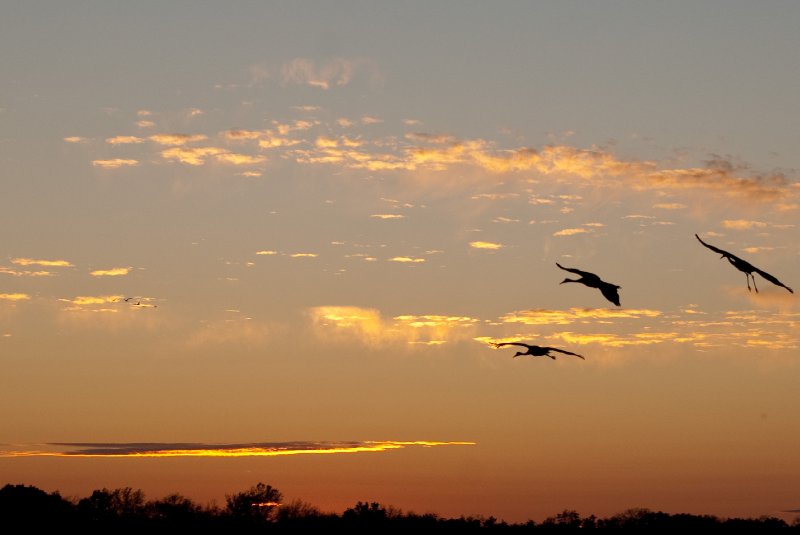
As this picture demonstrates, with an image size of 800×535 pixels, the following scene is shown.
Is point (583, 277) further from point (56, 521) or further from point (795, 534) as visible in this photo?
point (795, 534)

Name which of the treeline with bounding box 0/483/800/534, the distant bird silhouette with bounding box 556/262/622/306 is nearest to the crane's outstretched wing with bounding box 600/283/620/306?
the distant bird silhouette with bounding box 556/262/622/306

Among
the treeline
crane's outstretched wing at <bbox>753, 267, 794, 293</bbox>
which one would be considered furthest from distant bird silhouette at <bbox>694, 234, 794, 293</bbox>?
the treeline

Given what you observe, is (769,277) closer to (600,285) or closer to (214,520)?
(600,285)

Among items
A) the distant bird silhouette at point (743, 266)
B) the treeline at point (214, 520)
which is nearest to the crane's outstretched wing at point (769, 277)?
the distant bird silhouette at point (743, 266)

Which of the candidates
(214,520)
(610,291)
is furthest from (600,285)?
(214,520)

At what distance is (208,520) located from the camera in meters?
167

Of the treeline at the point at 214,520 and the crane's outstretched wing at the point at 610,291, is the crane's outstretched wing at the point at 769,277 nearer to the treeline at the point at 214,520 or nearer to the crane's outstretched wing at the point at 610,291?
the crane's outstretched wing at the point at 610,291

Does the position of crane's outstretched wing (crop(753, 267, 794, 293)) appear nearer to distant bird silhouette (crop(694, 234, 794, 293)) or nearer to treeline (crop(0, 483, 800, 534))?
distant bird silhouette (crop(694, 234, 794, 293))

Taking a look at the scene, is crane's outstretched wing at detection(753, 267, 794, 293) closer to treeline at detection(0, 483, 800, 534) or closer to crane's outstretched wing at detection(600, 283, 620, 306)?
crane's outstretched wing at detection(600, 283, 620, 306)

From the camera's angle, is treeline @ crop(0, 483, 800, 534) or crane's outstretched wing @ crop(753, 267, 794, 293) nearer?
crane's outstretched wing @ crop(753, 267, 794, 293)

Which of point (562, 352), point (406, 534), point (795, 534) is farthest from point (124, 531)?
point (562, 352)

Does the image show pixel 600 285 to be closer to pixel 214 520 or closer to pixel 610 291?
pixel 610 291

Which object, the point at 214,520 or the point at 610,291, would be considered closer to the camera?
the point at 610,291

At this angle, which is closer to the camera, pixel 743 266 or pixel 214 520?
pixel 743 266
